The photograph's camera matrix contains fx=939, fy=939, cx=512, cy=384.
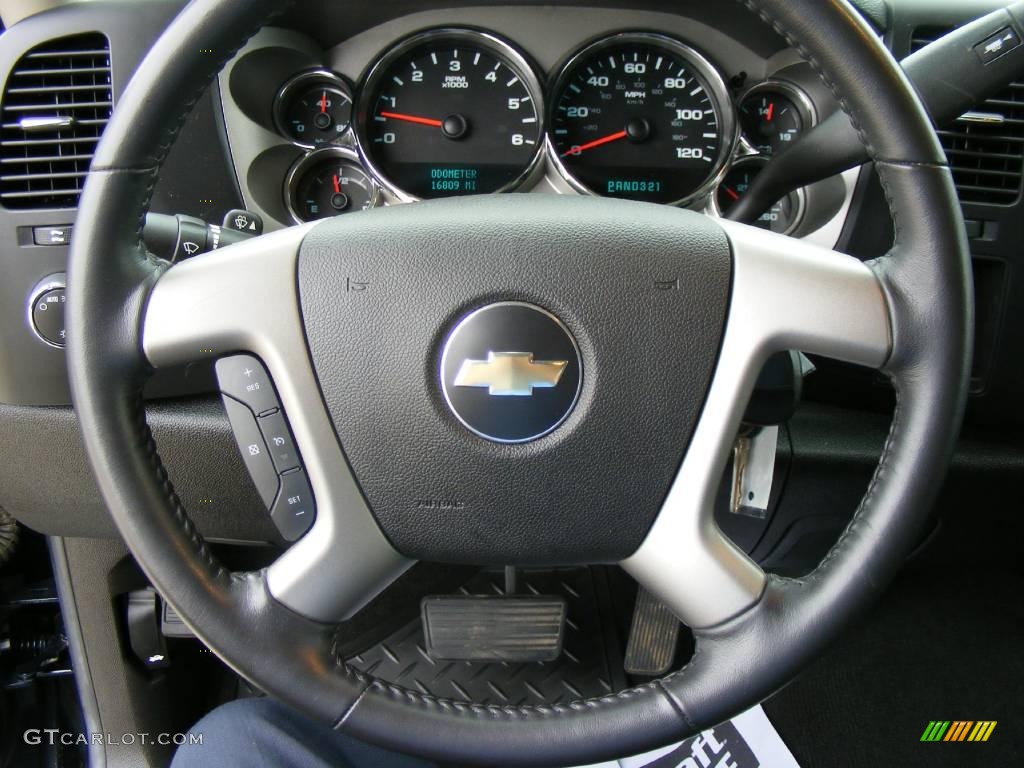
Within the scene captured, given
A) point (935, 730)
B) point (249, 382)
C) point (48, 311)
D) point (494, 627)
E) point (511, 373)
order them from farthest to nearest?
point (935, 730)
point (494, 627)
point (48, 311)
point (249, 382)
point (511, 373)

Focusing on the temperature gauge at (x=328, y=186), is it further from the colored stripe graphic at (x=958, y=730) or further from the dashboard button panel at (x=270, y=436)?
the colored stripe graphic at (x=958, y=730)

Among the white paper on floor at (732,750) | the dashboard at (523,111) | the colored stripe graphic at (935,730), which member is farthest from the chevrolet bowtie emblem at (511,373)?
the colored stripe graphic at (935,730)

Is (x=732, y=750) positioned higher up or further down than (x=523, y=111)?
further down

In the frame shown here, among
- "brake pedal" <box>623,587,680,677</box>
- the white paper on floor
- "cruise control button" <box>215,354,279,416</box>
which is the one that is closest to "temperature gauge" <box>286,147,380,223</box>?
"cruise control button" <box>215,354,279,416</box>

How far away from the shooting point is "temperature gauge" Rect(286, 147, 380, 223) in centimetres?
131

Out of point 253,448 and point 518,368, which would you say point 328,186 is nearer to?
point 253,448

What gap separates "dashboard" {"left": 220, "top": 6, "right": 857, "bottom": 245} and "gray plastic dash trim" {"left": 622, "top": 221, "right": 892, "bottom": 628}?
1.86ft

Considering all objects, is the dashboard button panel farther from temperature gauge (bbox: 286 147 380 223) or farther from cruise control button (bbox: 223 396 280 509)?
temperature gauge (bbox: 286 147 380 223)

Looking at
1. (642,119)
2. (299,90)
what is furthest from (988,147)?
(299,90)

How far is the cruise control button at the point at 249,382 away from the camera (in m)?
0.92

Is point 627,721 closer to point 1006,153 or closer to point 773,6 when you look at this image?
point 773,6

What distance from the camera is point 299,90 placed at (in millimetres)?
1310

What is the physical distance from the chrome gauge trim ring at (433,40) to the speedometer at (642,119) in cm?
3

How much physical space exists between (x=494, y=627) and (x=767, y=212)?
670 millimetres
